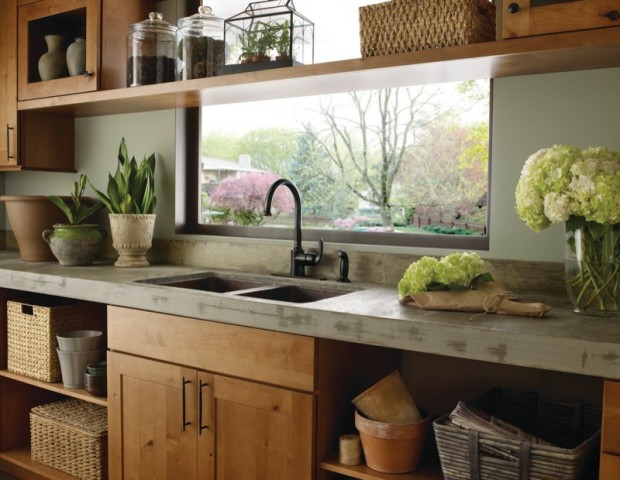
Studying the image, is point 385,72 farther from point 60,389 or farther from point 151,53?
point 60,389

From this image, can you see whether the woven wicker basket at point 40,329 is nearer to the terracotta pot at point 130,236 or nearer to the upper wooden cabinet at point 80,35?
the terracotta pot at point 130,236

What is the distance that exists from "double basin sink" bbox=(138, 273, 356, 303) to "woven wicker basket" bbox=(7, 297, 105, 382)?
0.53m

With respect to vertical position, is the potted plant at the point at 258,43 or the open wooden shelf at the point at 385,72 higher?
the potted plant at the point at 258,43

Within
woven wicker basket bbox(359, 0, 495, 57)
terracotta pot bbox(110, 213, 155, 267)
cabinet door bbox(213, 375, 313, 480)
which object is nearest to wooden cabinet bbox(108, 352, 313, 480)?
cabinet door bbox(213, 375, 313, 480)

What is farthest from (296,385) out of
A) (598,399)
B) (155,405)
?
(598,399)

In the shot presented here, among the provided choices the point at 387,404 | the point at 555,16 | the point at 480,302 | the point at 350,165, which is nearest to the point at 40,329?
the point at 350,165

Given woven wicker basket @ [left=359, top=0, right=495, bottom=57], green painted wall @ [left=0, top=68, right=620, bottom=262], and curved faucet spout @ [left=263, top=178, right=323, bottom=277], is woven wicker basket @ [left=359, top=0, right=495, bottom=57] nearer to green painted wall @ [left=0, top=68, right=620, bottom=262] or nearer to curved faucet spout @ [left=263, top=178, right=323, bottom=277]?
green painted wall @ [left=0, top=68, right=620, bottom=262]

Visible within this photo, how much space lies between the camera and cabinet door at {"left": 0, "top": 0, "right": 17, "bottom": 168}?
10.4ft

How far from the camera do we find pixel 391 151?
2580mm

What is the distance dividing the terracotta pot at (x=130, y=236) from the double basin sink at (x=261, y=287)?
0.33 metres

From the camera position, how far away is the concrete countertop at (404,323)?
57.1 inches

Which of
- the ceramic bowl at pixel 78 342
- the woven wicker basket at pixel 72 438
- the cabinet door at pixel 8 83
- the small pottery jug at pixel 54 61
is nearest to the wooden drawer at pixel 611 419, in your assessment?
the woven wicker basket at pixel 72 438

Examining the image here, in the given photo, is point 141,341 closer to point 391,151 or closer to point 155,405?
point 155,405

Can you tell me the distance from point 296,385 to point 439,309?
0.47 m
